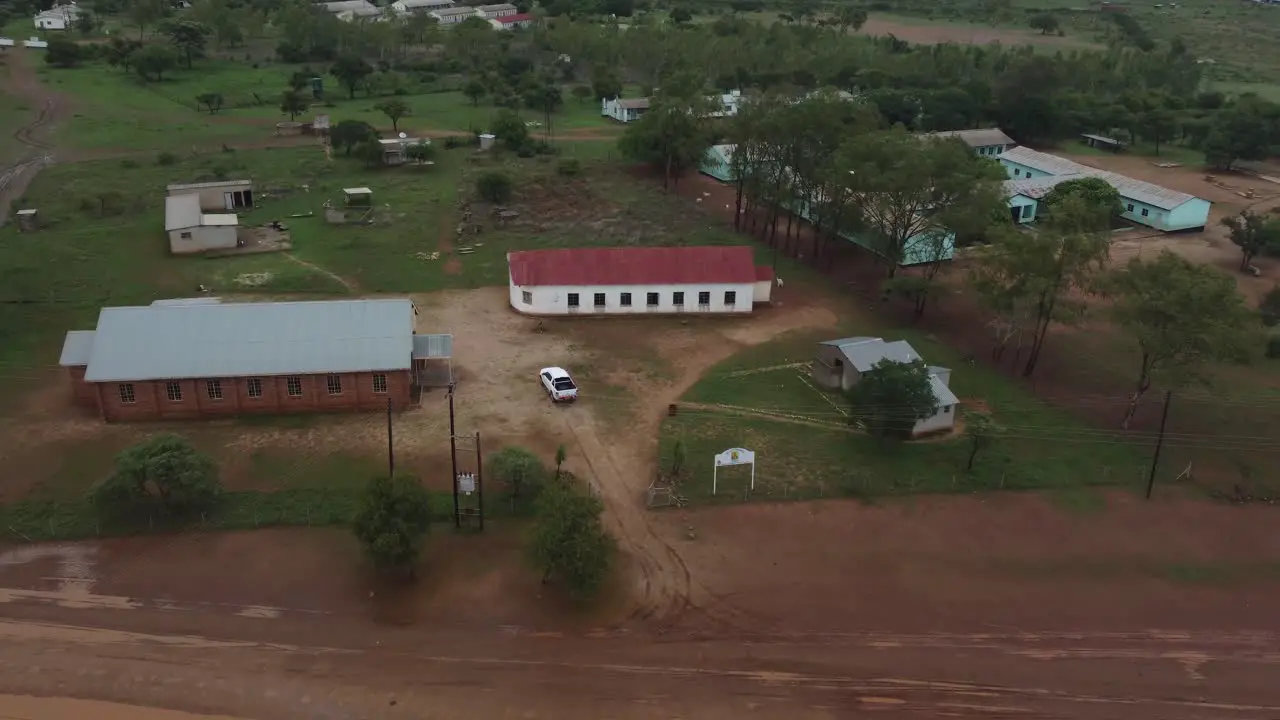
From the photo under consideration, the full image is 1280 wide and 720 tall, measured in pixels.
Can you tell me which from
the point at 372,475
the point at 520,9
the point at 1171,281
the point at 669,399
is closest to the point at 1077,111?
the point at 1171,281

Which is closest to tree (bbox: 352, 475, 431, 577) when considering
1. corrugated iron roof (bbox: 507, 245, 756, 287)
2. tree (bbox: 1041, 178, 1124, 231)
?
corrugated iron roof (bbox: 507, 245, 756, 287)

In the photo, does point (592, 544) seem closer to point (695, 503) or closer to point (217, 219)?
point (695, 503)

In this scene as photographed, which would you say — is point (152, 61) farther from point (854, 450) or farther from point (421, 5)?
point (854, 450)

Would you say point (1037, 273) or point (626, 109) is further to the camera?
point (626, 109)

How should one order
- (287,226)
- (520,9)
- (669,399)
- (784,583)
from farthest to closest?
(520,9) < (287,226) < (669,399) < (784,583)

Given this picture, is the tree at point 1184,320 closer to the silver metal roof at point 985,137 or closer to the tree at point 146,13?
the silver metal roof at point 985,137

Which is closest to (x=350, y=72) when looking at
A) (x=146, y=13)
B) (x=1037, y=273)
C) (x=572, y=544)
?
(x=146, y=13)
